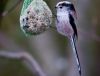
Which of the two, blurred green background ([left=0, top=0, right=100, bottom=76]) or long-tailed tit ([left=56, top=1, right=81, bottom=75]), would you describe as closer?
long-tailed tit ([left=56, top=1, right=81, bottom=75])

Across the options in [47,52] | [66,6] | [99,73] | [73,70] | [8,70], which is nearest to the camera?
[66,6]

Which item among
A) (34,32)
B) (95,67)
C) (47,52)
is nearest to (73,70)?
(95,67)

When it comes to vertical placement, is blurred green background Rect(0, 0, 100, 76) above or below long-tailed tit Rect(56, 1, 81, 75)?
below

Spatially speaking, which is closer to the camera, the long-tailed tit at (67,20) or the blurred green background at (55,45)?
the long-tailed tit at (67,20)

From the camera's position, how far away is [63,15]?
8.09 feet

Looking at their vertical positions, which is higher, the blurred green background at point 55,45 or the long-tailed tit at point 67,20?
the long-tailed tit at point 67,20

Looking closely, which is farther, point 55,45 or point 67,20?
point 55,45

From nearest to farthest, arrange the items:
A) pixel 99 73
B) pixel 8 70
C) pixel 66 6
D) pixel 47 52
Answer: pixel 66 6 < pixel 99 73 < pixel 47 52 < pixel 8 70

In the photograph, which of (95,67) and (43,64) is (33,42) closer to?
(43,64)

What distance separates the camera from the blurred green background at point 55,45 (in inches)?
172

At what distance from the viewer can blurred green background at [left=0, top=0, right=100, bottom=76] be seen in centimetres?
436

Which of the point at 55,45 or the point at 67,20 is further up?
the point at 67,20

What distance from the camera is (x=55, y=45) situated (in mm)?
5430

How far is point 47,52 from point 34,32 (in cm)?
290
